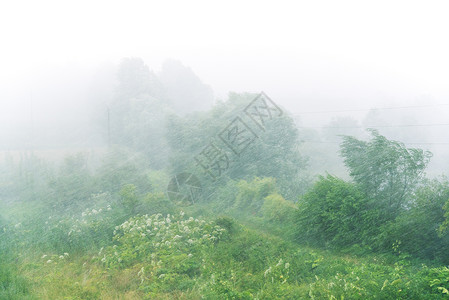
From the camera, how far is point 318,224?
10320 mm

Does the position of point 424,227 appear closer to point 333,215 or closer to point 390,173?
point 390,173

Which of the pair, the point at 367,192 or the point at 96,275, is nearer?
the point at 96,275

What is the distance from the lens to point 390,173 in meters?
10.4

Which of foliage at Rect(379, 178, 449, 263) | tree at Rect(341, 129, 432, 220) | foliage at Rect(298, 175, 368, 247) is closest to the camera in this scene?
foliage at Rect(379, 178, 449, 263)

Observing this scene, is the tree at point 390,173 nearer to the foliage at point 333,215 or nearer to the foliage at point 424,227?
the foliage at point 333,215

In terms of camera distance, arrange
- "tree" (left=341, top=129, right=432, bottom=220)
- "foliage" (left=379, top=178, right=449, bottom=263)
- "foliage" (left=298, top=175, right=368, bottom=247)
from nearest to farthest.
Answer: "foliage" (left=379, top=178, right=449, bottom=263)
"foliage" (left=298, top=175, right=368, bottom=247)
"tree" (left=341, top=129, right=432, bottom=220)

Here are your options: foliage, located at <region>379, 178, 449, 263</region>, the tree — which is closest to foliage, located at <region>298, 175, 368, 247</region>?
the tree

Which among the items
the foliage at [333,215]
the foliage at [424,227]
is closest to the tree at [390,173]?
the foliage at [333,215]

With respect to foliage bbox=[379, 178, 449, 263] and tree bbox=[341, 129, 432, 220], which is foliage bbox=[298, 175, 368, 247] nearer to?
tree bbox=[341, 129, 432, 220]

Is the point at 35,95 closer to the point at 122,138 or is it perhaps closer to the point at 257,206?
the point at 122,138

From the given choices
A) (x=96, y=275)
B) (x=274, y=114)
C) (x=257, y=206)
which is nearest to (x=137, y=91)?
(x=274, y=114)

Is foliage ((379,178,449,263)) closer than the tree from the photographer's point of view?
Yes

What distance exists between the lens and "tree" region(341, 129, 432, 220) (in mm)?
9969

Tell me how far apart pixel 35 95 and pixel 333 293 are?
48.7 m
